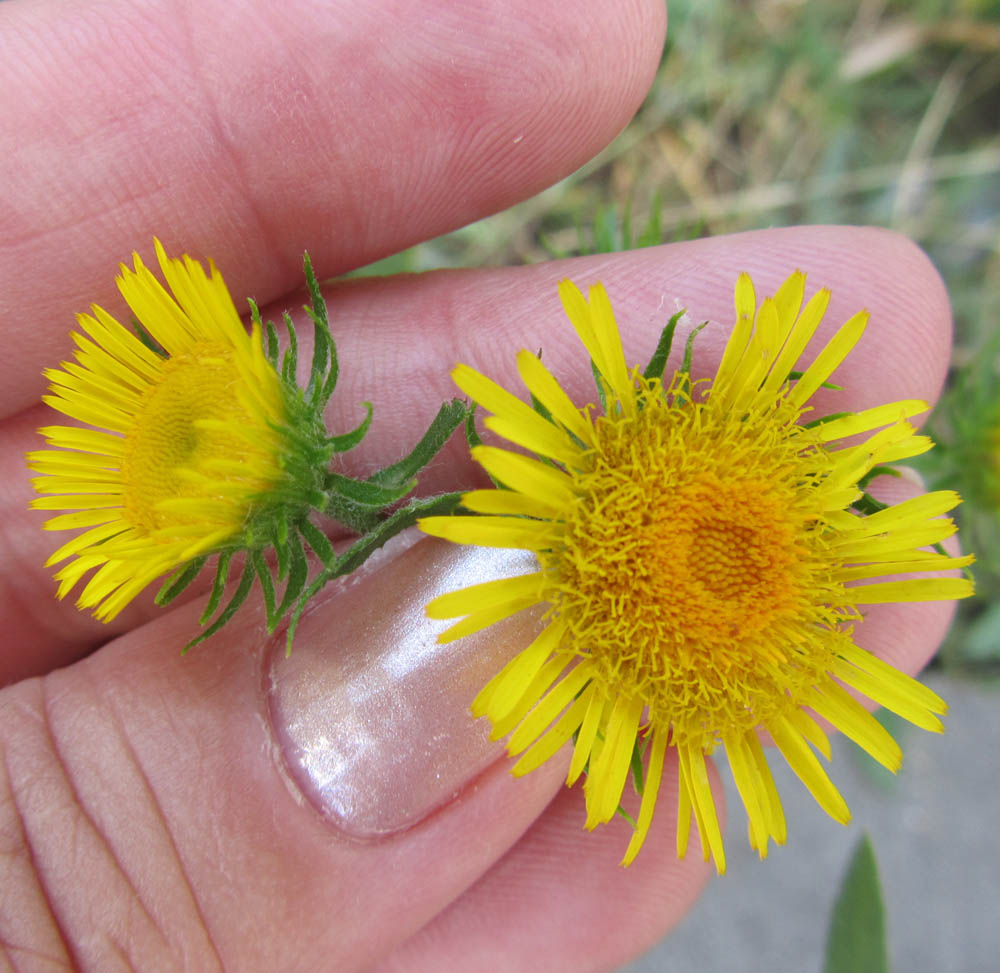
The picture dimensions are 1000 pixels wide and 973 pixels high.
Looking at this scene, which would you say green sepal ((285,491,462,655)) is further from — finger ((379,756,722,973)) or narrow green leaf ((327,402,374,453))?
finger ((379,756,722,973))

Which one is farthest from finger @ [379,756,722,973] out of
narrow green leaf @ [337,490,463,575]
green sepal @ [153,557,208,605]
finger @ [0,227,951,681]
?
green sepal @ [153,557,208,605]

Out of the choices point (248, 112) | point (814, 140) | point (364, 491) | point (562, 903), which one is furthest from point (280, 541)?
point (814, 140)

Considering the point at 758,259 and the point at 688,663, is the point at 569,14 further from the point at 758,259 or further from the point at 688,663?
the point at 688,663

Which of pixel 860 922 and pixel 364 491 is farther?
pixel 860 922

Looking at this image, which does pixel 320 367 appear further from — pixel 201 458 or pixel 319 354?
pixel 201 458

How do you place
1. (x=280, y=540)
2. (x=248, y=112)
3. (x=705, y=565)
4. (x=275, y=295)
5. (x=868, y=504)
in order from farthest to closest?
(x=275, y=295)
(x=248, y=112)
(x=868, y=504)
(x=705, y=565)
(x=280, y=540)

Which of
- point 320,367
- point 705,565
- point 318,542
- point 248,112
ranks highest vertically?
point 248,112

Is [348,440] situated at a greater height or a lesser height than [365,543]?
greater
